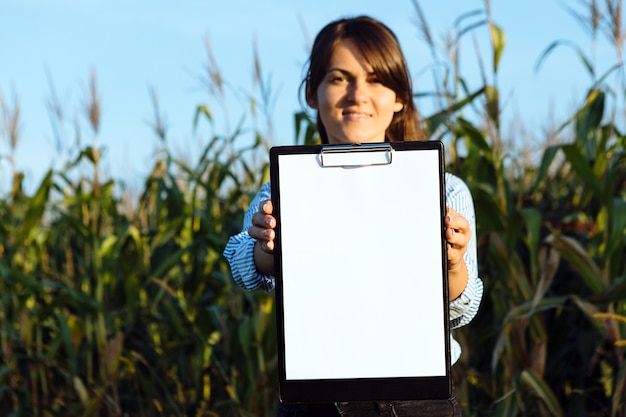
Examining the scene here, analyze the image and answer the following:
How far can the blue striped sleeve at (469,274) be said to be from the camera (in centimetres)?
159

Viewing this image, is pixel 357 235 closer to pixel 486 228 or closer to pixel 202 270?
pixel 486 228

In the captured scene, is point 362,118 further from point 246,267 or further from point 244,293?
point 244,293

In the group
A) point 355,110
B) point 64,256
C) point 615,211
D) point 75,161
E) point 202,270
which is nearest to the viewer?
point 355,110

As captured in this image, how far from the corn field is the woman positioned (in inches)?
40.4

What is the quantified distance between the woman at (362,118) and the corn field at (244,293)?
1027 mm

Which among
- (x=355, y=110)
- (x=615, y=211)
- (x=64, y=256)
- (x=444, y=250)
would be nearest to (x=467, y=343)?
(x=615, y=211)

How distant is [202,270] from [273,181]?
7.75ft

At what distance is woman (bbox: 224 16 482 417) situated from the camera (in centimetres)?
156

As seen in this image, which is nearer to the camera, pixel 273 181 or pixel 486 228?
pixel 273 181

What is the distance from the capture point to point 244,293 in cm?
329

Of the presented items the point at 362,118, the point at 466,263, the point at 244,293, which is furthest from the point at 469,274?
the point at 244,293

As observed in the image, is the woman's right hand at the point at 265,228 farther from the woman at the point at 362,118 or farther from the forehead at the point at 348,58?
the forehead at the point at 348,58

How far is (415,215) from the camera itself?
1.39 meters

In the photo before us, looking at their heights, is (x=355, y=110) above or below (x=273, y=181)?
above
